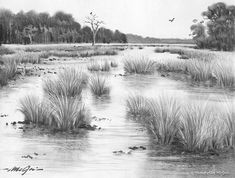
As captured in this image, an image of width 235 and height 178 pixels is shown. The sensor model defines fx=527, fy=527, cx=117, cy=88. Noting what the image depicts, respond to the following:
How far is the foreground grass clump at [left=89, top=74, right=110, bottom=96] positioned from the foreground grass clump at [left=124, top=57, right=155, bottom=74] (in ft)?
5.01

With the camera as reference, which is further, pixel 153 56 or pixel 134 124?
pixel 153 56

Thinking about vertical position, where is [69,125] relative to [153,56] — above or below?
below

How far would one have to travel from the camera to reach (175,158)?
5043mm

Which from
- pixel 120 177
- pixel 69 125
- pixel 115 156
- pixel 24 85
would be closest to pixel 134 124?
pixel 69 125

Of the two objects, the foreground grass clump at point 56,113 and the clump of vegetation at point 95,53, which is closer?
the foreground grass clump at point 56,113

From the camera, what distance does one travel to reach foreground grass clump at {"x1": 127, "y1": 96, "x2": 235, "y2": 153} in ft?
16.9

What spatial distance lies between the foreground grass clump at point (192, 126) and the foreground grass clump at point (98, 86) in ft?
7.38

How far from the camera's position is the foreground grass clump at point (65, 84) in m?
7.73

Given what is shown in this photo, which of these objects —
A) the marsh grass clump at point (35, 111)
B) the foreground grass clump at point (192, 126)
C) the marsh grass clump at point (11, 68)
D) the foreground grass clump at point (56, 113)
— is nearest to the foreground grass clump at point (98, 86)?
the foreground grass clump at point (56, 113)

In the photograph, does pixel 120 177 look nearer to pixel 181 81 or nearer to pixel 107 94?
pixel 107 94

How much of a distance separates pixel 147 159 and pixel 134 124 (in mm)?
1379

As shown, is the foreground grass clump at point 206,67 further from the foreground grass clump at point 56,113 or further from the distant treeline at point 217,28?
the foreground grass clump at point 56,113

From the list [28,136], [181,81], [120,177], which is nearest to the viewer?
[120,177]
